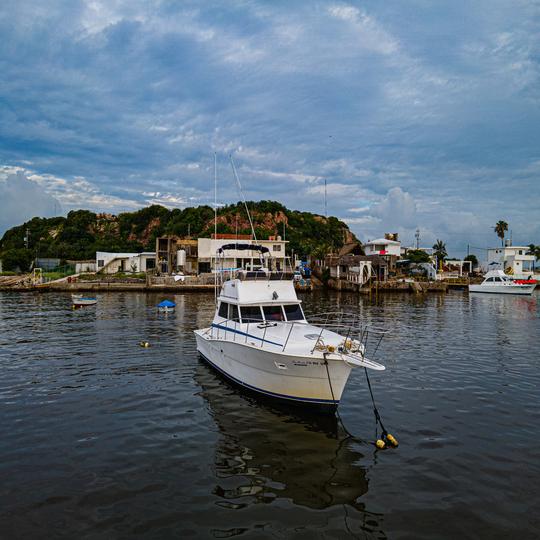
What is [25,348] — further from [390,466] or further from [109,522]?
[390,466]

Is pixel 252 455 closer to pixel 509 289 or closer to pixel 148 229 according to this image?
pixel 509 289

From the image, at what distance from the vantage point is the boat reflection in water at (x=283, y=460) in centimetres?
796

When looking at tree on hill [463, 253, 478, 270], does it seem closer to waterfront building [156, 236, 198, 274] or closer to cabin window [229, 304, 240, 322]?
waterfront building [156, 236, 198, 274]

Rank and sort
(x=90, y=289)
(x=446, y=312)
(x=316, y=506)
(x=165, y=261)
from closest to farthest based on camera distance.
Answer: (x=316, y=506)
(x=446, y=312)
(x=90, y=289)
(x=165, y=261)

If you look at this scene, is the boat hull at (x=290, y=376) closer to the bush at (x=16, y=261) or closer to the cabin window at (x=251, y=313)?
the cabin window at (x=251, y=313)

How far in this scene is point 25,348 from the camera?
69.5 ft

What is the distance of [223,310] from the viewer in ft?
56.1

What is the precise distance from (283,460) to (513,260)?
299 feet

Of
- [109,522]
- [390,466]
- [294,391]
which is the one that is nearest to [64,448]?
[109,522]

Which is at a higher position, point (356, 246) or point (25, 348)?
point (356, 246)

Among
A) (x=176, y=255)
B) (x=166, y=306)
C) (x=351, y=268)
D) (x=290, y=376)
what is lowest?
(x=166, y=306)

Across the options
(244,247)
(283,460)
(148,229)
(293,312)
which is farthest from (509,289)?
(148,229)

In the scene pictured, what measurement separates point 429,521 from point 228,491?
388 centimetres

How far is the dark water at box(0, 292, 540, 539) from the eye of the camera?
718 cm
